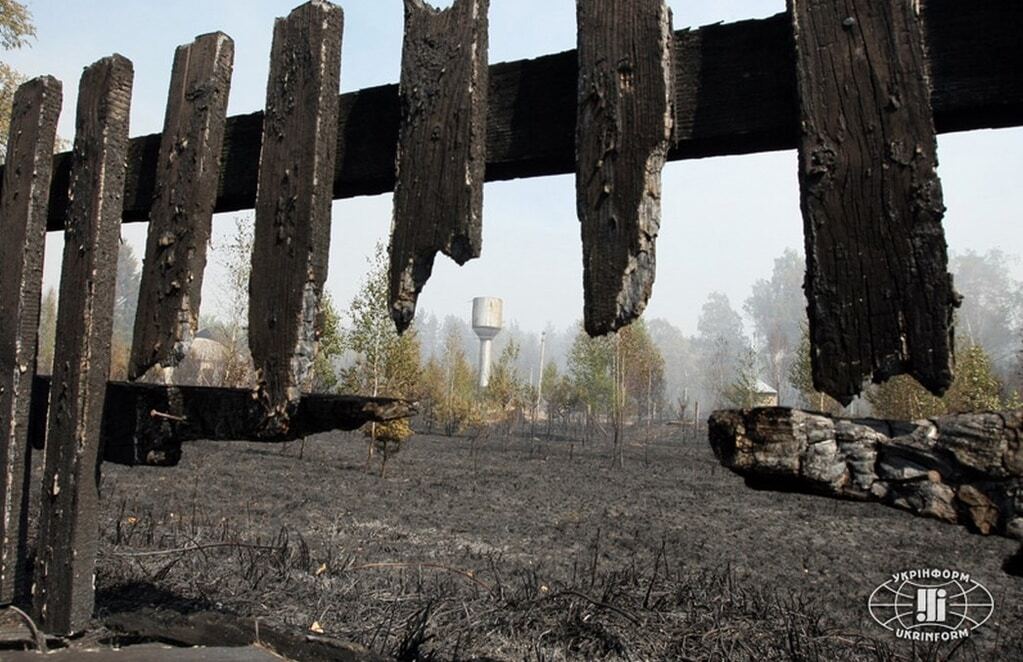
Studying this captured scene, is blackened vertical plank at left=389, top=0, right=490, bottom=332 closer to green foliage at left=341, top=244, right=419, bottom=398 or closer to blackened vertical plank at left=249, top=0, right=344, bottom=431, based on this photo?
blackened vertical plank at left=249, top=0, right=344, bottom=431

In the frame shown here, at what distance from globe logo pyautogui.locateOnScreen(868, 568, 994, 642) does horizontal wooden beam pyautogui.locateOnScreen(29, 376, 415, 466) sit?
461cm

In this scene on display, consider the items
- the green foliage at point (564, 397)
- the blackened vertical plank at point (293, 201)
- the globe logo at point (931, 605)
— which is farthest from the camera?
the green foliage at point (564, 397)

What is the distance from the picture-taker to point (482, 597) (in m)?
4.74

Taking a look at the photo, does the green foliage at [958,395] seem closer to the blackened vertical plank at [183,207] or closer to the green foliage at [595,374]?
the green foliage at [595,374]

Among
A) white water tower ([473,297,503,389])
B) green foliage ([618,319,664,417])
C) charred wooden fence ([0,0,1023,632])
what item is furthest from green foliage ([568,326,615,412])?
white water tower ([473,297,503,389])

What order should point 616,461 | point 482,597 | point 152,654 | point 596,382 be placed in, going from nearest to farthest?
point 152,654 → point 482,597 → point 616,461 → point 596,382

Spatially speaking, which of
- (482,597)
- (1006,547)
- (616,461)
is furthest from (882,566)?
(616,461)

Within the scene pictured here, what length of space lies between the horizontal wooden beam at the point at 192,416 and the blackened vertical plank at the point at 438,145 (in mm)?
275

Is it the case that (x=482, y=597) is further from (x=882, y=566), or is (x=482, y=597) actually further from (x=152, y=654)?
(x=882, y=566)

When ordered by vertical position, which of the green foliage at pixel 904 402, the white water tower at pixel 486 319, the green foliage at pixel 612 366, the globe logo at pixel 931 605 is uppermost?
the white water tower at pixel 486 319

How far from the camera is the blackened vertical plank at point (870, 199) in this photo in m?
1.00

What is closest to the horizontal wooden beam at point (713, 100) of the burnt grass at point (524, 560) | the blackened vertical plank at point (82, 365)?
the blackened vertical plank at point (82, 365)

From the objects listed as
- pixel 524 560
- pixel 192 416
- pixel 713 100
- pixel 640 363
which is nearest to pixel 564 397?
pixel 640 363

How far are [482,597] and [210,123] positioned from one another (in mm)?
3800
